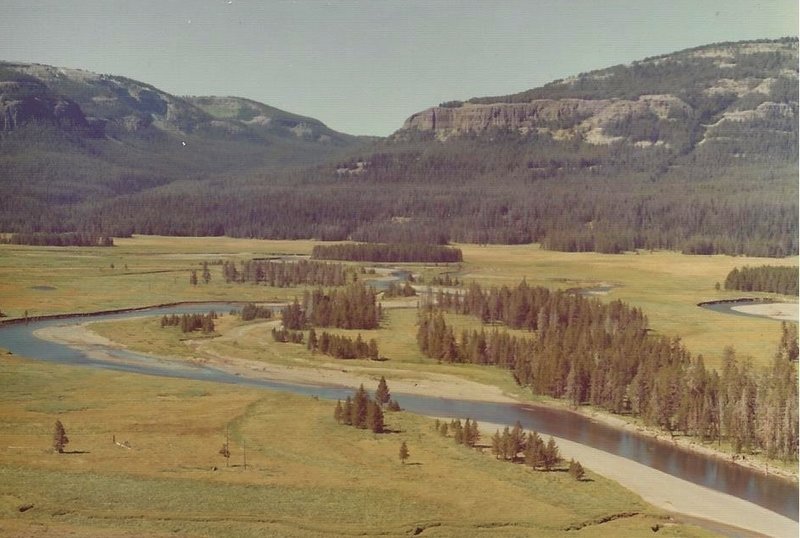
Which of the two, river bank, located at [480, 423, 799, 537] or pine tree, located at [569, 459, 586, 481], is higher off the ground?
pine tree, located at [569, 459, 586, 481]

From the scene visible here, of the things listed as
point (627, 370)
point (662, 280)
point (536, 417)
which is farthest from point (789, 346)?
point (662, 280)

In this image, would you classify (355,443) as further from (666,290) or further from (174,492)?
(666,290)

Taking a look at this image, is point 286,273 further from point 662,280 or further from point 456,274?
point 662,280

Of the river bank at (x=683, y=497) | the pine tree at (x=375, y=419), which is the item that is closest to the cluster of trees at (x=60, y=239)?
the pine tree at (x=375, y=419)

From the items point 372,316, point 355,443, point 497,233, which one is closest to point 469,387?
point 355,443

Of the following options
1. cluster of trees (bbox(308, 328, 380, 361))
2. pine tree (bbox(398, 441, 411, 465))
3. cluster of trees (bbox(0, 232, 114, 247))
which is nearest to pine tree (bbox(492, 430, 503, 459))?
pine tree (bbox(398, 441, 411, 465))

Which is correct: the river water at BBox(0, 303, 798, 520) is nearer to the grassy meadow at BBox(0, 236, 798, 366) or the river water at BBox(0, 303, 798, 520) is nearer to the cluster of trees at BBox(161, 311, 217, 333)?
the grassy meadow at BBox(0, 236, 798, 366)
